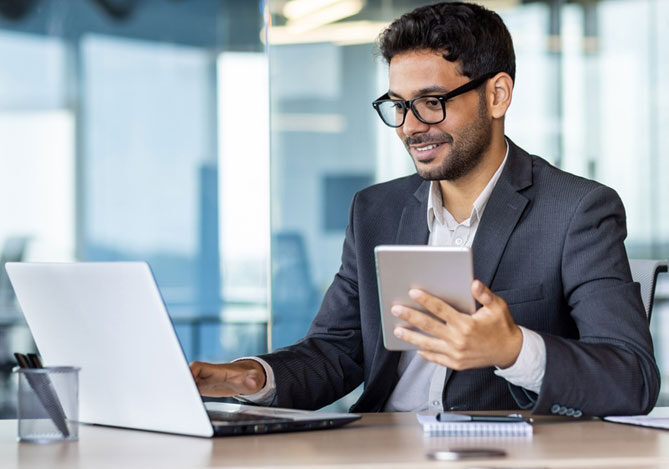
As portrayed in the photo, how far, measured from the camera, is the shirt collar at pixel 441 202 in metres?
2.31

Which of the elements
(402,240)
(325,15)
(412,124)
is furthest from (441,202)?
(325,15)

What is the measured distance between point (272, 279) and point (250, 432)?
3.04 meters

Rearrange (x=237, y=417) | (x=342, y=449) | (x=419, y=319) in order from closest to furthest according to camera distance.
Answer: (x=342, y=449), (x=419, y=319), (x=237, y=417)

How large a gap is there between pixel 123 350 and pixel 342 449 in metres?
0.38

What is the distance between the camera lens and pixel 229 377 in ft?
6.42

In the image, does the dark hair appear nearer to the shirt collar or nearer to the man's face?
the man's face

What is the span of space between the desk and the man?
169mm

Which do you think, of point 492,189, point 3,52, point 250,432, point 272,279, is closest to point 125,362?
point 250,432

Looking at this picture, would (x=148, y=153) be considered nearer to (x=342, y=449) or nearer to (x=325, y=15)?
(x=325, y=15)

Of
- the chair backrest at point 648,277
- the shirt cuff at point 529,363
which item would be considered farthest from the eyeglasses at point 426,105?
the shirt cuff at point 529,363

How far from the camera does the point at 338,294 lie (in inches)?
95.2

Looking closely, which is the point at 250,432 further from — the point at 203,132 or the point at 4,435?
the point at 203,132

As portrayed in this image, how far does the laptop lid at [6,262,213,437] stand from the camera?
1511 millimetres

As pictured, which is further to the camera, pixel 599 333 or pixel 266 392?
pixel 266 392
